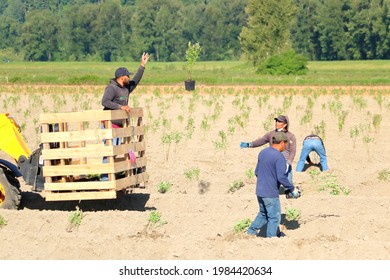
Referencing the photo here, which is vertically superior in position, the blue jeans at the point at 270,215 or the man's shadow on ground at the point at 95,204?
the blue jeans at the point at 270,215

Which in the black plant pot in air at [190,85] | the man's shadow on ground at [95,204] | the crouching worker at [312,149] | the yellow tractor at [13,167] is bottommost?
the black plant pot in air at [190,85]

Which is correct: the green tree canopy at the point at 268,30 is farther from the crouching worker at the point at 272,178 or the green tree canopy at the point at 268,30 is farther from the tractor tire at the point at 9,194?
the crouching worker at the point at 272,178

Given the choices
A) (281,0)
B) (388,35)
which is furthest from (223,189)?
(388,35)

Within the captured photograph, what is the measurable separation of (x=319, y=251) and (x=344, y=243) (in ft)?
1.06

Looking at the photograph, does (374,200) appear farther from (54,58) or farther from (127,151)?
(54,58)

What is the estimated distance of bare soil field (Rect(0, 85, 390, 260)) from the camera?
339 inches

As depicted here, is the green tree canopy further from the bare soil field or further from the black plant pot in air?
the bare soil field

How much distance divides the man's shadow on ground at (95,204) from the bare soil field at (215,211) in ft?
0.05

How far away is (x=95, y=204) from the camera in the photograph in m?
12.2

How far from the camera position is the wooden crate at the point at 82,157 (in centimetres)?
1041

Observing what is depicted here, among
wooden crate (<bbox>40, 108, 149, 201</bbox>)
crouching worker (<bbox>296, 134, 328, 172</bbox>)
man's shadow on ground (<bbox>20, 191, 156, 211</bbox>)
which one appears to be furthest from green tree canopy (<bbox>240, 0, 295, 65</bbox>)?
wooden crate (<bbox>40, 108, 149, 201</bbox>)

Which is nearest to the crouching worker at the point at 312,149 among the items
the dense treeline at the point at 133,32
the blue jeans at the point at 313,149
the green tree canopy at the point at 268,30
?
the blue jeans at the point at 313,149

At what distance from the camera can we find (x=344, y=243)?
8.48 m

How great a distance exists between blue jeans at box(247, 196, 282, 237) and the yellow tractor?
2.93m
